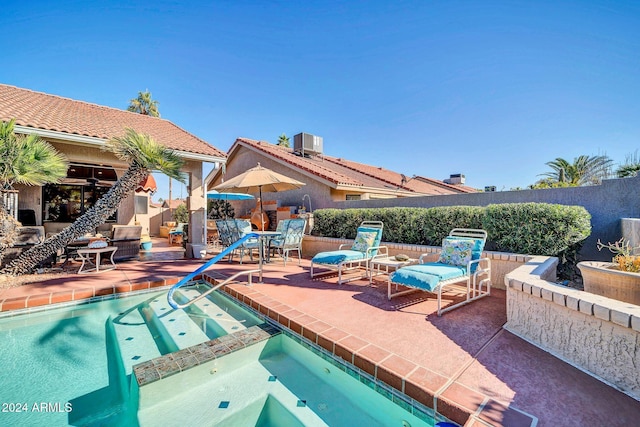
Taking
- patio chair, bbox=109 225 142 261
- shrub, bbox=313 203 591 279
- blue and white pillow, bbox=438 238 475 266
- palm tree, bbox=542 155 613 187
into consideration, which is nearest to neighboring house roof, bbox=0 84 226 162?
patio chair, bbox=109 225 142 261

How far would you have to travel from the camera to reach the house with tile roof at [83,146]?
771cm

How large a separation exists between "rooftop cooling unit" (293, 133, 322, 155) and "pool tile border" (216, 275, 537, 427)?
1408cm

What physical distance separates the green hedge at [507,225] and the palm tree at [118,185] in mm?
6304

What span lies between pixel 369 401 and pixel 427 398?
0.66 meters

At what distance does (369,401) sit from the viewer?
2760 mm

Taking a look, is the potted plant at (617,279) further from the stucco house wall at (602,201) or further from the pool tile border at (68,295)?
the pool tile border at (68,295)

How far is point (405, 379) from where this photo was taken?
2.54m

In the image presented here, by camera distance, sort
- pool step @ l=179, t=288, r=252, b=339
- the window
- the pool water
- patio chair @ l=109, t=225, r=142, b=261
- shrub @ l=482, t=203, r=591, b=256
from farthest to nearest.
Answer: the window < patio chair @ l=109, t=225, r=142, b=261 < shrub @ l=482, t=203, r=591, b=256 < pool step @ l=179, t=288, r=252, b=339 < the pool water

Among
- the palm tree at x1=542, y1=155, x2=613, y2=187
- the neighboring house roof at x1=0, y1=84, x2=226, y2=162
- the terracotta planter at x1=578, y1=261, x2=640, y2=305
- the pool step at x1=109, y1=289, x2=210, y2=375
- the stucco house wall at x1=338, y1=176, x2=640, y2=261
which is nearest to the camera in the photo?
the terracotta planter at x1=578, y1=261, x2=640, y2=305

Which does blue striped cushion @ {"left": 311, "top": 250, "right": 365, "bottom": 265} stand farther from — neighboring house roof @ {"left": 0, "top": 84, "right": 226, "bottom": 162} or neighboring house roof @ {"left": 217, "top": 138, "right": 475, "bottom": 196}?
neighboring house roof @ {"left": 0, "top": 84, "right": 226, "bottom": 162}

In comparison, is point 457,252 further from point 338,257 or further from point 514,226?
point 338,257

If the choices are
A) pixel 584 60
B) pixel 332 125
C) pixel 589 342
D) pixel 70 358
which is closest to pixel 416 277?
pixel 589 342

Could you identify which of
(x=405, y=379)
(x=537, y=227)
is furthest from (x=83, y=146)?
(x=537, y=227)

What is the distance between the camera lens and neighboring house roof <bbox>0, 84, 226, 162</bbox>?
24.7 feet
